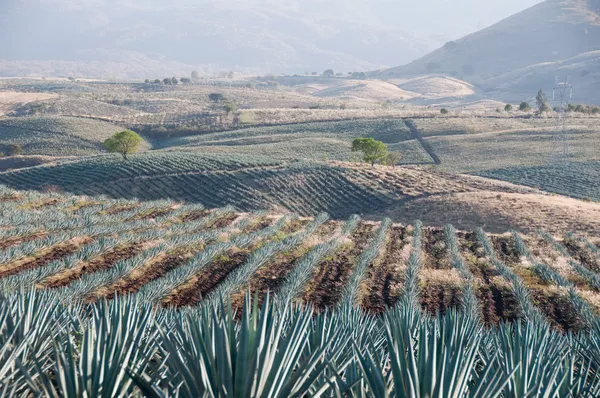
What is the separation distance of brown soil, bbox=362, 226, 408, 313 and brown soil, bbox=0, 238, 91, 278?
777 centimetres

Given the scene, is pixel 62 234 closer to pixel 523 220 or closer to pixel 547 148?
pixel 523 220

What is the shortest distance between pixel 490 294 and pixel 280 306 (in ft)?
30.0

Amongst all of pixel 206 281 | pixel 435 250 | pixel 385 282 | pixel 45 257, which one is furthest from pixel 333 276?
pixel 45 257

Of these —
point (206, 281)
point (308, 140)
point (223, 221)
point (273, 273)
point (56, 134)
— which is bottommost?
point (56, 134)

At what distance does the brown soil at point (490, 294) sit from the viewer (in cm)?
1156

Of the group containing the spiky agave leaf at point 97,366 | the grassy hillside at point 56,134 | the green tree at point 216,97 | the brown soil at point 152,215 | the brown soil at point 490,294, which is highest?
the spiky agave leaf at point 97,366

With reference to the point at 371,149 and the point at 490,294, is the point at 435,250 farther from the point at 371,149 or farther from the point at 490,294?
the point at 371,149

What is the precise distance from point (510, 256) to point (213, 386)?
17.8 m

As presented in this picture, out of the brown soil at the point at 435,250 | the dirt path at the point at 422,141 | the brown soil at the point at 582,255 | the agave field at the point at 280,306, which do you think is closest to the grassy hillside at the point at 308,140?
the dirt path at the point at 422,141

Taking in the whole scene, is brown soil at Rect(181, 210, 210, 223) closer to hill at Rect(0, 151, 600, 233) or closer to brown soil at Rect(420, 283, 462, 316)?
hill at Rect(0, 151, 600, 233)

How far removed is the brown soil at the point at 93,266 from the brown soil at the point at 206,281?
2.29 m

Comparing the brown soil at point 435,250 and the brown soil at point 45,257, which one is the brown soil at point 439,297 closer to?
the brown soil at point 435,250

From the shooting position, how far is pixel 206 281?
13.2 metres

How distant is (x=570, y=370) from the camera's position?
4723 mm
